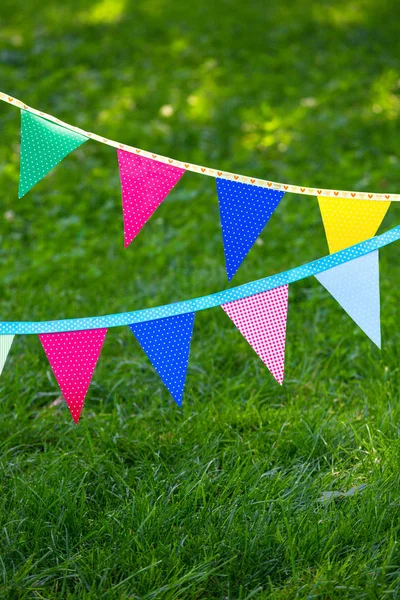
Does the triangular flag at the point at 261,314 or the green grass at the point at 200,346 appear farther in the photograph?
the triangular flag at the point at 261,314

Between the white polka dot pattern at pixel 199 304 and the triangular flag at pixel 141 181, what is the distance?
0.25 m

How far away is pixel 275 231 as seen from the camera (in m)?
4.71

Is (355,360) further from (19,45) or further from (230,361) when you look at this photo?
(19,45)

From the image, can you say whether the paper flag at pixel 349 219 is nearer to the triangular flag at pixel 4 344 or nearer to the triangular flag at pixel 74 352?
the triangular flag at pixel 74 352

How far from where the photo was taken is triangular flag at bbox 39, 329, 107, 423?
2385mm

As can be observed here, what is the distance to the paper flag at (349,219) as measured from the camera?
7.66 ft

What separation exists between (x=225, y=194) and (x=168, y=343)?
47 centimetres

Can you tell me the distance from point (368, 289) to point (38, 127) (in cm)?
105

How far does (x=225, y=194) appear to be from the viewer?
2307 mm

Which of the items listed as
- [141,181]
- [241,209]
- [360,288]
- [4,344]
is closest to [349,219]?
[360,288]

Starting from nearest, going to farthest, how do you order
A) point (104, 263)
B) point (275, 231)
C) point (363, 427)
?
point (363, 427) → point (104, 263) → point (275, 231)

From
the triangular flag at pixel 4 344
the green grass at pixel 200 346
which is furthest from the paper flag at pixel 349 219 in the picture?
the triangular flag at pixel 4 344

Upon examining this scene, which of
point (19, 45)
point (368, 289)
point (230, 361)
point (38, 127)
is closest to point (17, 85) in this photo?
point (19, 45)

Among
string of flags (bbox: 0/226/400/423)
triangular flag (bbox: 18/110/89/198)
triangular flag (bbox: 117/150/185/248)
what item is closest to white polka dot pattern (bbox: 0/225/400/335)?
string of flags (bbox: 0/226/400/423)
